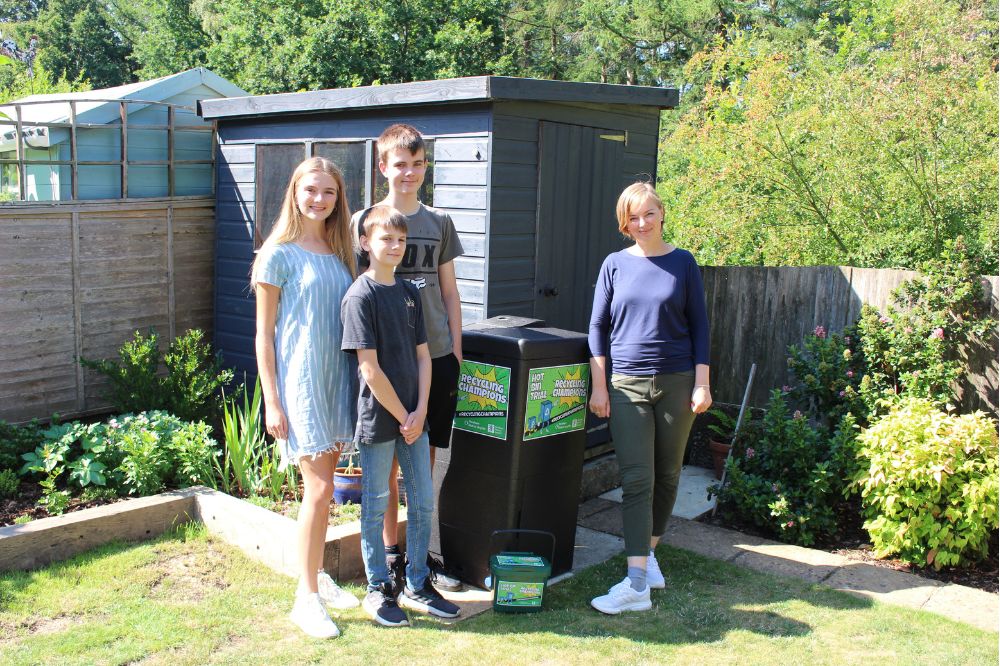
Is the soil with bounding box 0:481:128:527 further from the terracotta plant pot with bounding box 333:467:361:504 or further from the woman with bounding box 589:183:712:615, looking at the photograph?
the woman with bounding box 589:183:712:615

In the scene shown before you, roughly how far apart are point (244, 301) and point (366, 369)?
3766 mm

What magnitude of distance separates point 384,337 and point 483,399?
68 centimetres

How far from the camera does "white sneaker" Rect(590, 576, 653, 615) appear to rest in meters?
3.73

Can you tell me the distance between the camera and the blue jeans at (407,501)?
3.51 metres

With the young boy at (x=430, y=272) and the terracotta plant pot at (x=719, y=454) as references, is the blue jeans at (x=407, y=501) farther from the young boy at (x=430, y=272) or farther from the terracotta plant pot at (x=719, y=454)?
the terracotta plant pot at (x=719, y=454)

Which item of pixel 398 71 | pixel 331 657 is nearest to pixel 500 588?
pixel 331 657

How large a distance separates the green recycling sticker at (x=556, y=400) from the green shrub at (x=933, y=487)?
1685mm

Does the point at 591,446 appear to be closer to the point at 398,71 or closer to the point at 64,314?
the point at 64,314

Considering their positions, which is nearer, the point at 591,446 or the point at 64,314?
the point at 591,446

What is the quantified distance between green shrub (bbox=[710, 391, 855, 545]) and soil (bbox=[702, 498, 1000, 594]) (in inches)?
2.6

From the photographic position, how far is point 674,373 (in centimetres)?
380

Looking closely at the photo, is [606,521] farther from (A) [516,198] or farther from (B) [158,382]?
(B) [158,382]

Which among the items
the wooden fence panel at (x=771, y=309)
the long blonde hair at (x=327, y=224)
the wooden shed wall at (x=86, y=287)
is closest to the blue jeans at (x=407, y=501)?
the long blonde hair at (x=327, y=224)

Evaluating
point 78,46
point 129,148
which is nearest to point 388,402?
point 129,148
